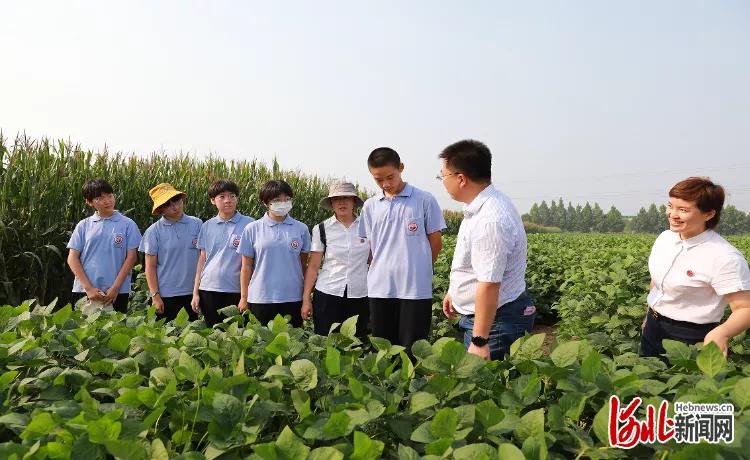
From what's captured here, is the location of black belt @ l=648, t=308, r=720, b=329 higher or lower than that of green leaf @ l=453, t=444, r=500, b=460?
lower

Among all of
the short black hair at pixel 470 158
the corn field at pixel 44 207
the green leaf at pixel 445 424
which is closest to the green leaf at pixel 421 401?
the green leaf at pixel 445 424

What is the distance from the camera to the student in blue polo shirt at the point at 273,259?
4.44 metres

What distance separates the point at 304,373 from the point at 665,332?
211 centimetres

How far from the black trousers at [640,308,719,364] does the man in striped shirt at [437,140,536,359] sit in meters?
0.63

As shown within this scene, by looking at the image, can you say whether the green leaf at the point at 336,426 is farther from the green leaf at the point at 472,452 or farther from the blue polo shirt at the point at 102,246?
the blue polo shirt at the point at 102,246

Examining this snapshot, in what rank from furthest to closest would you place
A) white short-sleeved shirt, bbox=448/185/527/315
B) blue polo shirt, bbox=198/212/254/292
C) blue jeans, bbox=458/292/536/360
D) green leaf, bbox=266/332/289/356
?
1. blue polo shirt, bbox=198/212/254/292
2. blue jeans, bbox=458/292/536/360
3. white short-sleeved shirt, bbox=448/185/527/315
4. green leaf, bbox=266/332/289/356

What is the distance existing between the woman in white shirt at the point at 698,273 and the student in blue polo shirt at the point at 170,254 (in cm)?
379

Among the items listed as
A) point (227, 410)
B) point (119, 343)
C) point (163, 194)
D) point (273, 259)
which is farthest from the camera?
point (163, 194)

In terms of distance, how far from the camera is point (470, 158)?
2.77 metres

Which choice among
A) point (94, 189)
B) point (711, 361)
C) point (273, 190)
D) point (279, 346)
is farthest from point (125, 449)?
point (94, 189)

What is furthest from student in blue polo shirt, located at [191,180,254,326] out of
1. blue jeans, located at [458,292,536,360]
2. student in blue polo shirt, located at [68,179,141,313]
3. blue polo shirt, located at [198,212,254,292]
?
blue jeans, located at [458,292,536,360]

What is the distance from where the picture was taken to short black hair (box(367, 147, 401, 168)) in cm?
373

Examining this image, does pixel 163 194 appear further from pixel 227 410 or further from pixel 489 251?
pixel 227 410

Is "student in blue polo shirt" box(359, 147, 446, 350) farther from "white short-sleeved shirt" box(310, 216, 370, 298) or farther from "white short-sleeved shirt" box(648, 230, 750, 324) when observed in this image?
"white short-sleeved shirt" box(648, 230, 750, 324)
